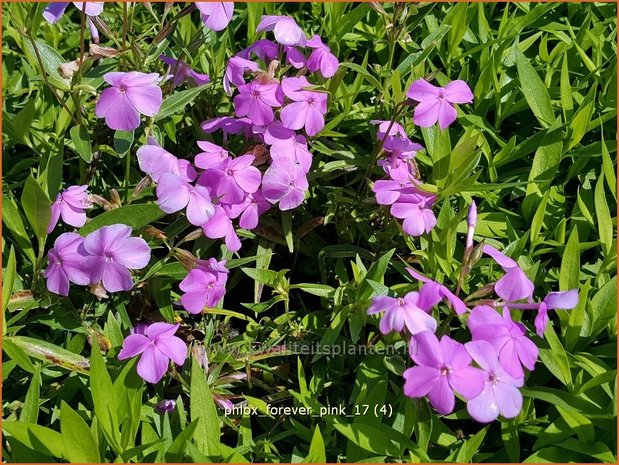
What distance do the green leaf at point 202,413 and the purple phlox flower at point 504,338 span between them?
50 centimetres

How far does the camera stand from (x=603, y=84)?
2.05 metres

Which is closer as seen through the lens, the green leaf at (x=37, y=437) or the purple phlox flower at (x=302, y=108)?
the green leaf at (x=37, y=437)

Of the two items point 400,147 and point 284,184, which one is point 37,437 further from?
point 400,147

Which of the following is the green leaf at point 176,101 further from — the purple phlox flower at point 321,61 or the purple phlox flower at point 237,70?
the purple phlox flower at point 321,61

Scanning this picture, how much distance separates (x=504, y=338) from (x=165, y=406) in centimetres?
72

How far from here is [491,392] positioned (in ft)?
4.11

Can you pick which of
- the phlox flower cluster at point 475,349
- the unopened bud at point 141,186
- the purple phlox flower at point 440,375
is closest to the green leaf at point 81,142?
the unopened bud at point 141,186

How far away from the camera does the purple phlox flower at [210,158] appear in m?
1.68

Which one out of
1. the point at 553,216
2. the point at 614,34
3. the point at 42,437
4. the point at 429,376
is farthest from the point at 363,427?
the point at 614,34

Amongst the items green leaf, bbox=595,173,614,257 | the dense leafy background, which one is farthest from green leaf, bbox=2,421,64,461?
green leaf, bbox=595,173,614,257

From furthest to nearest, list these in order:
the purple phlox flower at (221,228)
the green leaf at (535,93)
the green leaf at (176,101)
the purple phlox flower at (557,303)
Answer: the green leaf at (535,93)
the green leaf at (176,101)
the purple phlox flower at (221,228)
the purple phlox flower at (557,303)

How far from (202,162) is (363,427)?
671mm

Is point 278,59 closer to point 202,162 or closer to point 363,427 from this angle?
point 202,162

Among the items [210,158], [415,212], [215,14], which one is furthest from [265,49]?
[415,212]
